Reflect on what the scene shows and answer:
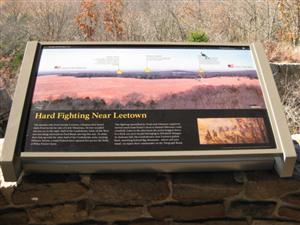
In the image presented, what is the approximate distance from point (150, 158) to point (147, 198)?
0.33 m

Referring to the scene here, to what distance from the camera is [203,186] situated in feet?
8.55

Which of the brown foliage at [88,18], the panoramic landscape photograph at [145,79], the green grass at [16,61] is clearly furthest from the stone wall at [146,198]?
the brown foliage at [88,18]

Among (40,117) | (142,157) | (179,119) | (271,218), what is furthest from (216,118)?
(40,117)

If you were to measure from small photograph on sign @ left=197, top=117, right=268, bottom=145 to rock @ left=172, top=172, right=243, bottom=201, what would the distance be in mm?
270

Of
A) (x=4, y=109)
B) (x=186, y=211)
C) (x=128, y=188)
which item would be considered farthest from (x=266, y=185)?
(x=4, y=109)

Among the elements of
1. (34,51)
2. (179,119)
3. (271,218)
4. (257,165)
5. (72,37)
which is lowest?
(271,218)

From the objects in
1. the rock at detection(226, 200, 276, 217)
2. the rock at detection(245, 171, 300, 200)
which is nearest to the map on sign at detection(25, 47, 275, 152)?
the rock at detection(245, 171, 300, 200)

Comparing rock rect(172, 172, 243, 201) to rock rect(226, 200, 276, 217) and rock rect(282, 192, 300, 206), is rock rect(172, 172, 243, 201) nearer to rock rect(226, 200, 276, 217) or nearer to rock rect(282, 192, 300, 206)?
rock rect(226, 200, 276, 217)

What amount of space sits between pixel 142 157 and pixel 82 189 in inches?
17.4

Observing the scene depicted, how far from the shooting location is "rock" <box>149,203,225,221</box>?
2627 mm

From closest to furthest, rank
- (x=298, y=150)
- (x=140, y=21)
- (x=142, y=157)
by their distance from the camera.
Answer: (x=142, y=157), (x=298, y=150), (x=140, y=21)

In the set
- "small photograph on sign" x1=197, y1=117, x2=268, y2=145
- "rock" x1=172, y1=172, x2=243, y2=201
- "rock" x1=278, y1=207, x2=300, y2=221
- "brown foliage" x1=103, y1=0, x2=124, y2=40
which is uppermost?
"brown foliage" x1=103, y1=0, x2=124, y2=40

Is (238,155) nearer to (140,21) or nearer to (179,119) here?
(179,119)

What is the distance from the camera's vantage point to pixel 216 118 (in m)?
2.53
